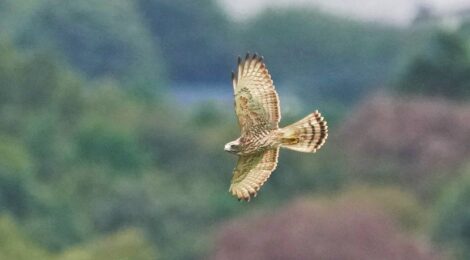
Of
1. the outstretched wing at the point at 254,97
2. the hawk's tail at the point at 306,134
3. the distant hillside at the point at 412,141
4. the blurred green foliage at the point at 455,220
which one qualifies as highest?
the distant hillside at the point at 412,141

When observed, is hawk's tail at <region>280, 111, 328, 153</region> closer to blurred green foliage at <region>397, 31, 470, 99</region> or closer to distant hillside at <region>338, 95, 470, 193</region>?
distant hillside at <region>338, 95, 470, 193</region>

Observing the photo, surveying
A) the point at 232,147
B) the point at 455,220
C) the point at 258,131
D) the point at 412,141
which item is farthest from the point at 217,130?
the point at 232,147

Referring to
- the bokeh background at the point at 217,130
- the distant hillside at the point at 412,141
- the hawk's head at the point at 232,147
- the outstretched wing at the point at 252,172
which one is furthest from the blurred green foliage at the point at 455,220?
the hawk's head at the point at 232,147

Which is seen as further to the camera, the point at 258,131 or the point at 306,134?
the point at 306,134

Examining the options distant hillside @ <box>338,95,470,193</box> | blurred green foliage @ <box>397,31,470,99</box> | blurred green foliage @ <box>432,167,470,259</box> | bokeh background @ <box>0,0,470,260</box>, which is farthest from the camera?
blurred green foliage @ <box>397,31,470,99</box>

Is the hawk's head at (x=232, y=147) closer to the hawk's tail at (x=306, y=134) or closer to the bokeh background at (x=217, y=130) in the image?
the hawk's tail at (x=306, y=134)

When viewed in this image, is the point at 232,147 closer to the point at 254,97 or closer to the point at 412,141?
the point at 254,97

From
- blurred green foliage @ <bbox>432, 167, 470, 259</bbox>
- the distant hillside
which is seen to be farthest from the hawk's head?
the distant hillside
